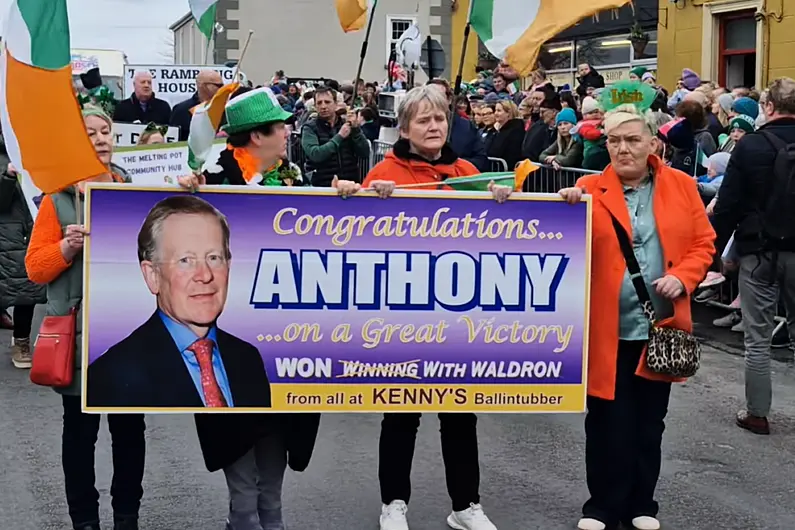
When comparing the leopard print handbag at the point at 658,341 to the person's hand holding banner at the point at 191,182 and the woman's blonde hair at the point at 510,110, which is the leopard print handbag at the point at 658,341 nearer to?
the person's hand holding banner at the point at 191,182

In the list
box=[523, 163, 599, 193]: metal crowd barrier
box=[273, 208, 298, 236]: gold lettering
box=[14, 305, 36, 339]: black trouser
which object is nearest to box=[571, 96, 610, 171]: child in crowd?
box=[523, 163, 599, 193]: metal crowd barrier

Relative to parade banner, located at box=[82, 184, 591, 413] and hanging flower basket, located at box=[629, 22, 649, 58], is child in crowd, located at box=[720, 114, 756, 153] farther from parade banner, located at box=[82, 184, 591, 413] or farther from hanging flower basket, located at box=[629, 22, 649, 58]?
hanging flower basket, located at box=[629, 22, 649, 58]

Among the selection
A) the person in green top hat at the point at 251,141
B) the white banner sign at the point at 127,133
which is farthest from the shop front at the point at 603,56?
the person in green top hat at the point at 251,141

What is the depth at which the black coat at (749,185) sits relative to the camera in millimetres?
→ 6871

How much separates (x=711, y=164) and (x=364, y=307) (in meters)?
6.45

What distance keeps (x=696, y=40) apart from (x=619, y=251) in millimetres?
18167

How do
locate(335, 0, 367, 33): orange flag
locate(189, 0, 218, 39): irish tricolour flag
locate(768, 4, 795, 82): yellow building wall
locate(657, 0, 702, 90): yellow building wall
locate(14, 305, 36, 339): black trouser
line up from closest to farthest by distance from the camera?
locate(14, 305, 36, 339): black trouser < locate(335, 0, 367, 33): orange flag < locate(189, 0, 218, 39): irish tricolour flag < locate(768, 4, 795, 82): yellow building wall < locate(657, 0, 702, 90): yellow building wall

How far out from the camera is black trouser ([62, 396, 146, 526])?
484 centimetres

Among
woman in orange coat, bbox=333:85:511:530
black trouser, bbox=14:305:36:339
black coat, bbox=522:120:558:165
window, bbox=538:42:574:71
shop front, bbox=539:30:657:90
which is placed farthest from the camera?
window, bbox=538:42:574:71

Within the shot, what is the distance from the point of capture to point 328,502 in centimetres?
580

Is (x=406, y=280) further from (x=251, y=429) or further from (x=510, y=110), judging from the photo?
(x=510, y=110)

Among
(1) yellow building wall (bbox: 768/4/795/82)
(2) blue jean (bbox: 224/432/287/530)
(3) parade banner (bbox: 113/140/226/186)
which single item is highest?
(1) yellow building wall (bbox: 768/4/795/82)

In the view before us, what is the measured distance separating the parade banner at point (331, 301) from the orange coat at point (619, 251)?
212 mm

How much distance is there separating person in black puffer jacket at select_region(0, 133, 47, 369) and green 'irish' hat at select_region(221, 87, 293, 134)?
14.7 ft
